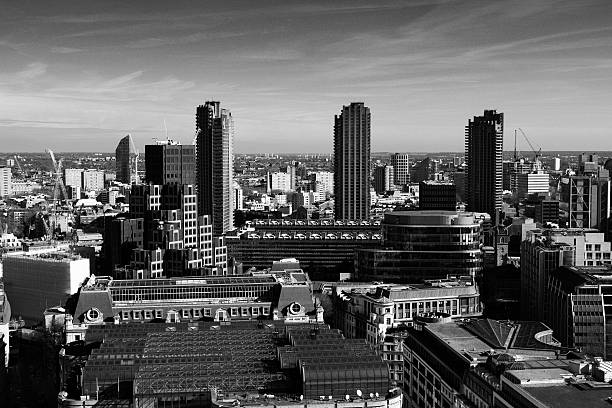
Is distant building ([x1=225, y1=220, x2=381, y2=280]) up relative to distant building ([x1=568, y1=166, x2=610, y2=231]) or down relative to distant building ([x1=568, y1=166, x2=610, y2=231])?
down

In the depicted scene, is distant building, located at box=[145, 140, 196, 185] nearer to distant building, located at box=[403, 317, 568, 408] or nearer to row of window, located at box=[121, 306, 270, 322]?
row of window, located at box=[121, 306, 270, 322]

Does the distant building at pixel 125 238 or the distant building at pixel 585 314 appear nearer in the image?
the distant building at pixel 585 314

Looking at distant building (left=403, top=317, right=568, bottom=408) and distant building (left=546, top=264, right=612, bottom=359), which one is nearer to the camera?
distant building (left=403, top=317, right=568, bottom=408)

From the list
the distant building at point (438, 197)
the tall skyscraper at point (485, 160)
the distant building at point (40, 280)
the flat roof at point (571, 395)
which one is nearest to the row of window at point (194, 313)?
the distant building at point (40, 280)

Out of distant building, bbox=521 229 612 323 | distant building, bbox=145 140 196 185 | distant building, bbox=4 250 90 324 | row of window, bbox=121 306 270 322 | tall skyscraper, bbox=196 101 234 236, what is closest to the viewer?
row of window, bbox=121 306 270 322

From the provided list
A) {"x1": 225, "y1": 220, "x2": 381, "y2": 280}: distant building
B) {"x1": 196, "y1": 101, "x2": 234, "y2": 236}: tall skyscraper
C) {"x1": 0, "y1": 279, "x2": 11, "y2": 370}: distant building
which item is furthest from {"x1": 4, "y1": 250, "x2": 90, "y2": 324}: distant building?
{"x1": 196, "y1": 101, "x2": 234, "y2": 236}: tall skyscraper

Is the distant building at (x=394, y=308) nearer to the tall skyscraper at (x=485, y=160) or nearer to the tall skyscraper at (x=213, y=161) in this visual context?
the tall skyscraper at (x=213, y=161)
